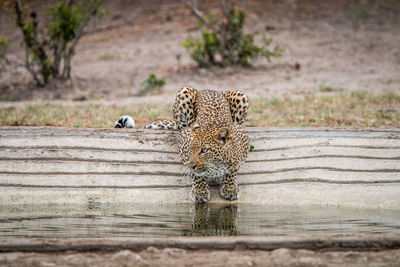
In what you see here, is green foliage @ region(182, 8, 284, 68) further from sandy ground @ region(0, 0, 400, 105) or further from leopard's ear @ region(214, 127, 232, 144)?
leopard's ear @ region(214, 127, 232, 144)

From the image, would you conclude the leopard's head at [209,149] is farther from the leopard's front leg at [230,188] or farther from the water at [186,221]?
the water at [186,221]

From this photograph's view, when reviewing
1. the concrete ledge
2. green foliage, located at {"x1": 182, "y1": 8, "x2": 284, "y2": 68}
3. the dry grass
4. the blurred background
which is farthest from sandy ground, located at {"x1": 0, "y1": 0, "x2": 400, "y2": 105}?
the concrete ledge

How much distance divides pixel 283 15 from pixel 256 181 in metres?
14.8

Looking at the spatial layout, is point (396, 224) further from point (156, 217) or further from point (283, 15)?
point (283, 15)

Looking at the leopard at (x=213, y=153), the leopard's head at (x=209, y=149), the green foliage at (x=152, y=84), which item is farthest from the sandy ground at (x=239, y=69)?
the leopard's head at (x=209, y=149)

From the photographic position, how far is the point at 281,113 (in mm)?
10086

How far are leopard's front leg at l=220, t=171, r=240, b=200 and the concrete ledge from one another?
2.03m

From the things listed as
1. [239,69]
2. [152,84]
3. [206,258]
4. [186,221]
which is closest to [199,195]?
[186,221]

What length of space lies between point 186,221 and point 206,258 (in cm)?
141

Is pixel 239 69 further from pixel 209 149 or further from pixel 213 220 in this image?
pixel 213 220

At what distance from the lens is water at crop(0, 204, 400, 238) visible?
15.7 ft

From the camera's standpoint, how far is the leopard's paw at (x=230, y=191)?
6.16 meters

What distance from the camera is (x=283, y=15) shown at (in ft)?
66.4

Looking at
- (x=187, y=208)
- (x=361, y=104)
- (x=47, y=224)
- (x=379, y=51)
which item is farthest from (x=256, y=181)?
(x=379, y=51)
